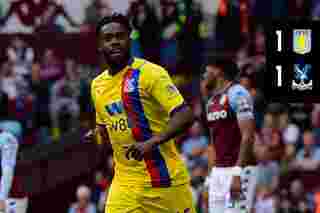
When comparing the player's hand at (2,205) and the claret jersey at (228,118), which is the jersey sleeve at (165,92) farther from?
the claret jersey at (228,118)

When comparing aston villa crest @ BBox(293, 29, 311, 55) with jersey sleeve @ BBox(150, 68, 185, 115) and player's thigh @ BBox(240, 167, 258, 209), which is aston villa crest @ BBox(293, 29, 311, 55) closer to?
player's thigh @ BBox(240, 167, 258, 209)

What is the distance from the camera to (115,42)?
28.6 ft

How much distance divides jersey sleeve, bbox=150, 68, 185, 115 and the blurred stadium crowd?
21.7 feet

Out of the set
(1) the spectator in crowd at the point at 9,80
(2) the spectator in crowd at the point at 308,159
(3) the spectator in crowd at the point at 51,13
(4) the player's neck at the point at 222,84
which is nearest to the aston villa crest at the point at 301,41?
(4) the player's neck at the point at 222,84

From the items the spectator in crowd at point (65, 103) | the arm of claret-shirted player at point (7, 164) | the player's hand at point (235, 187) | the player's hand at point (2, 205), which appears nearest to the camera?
the player's hand at point (2, 205)

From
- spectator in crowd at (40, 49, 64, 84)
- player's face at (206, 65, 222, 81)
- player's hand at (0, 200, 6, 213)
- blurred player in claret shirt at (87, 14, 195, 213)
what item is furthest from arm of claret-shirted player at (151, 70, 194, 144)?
spectator in crowd at (40, 49, 64, 84)

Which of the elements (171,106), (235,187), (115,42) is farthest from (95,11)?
(171,106)

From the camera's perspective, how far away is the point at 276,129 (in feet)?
57.0

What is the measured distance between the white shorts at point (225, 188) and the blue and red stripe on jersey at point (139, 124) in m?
2.62

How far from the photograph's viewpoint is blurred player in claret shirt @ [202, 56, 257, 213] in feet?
37.3

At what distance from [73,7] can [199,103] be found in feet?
9.38

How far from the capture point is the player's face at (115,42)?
871cm

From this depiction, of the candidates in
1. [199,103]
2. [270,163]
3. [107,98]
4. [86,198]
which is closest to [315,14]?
[199,103]

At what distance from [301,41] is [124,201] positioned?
2.89 m
